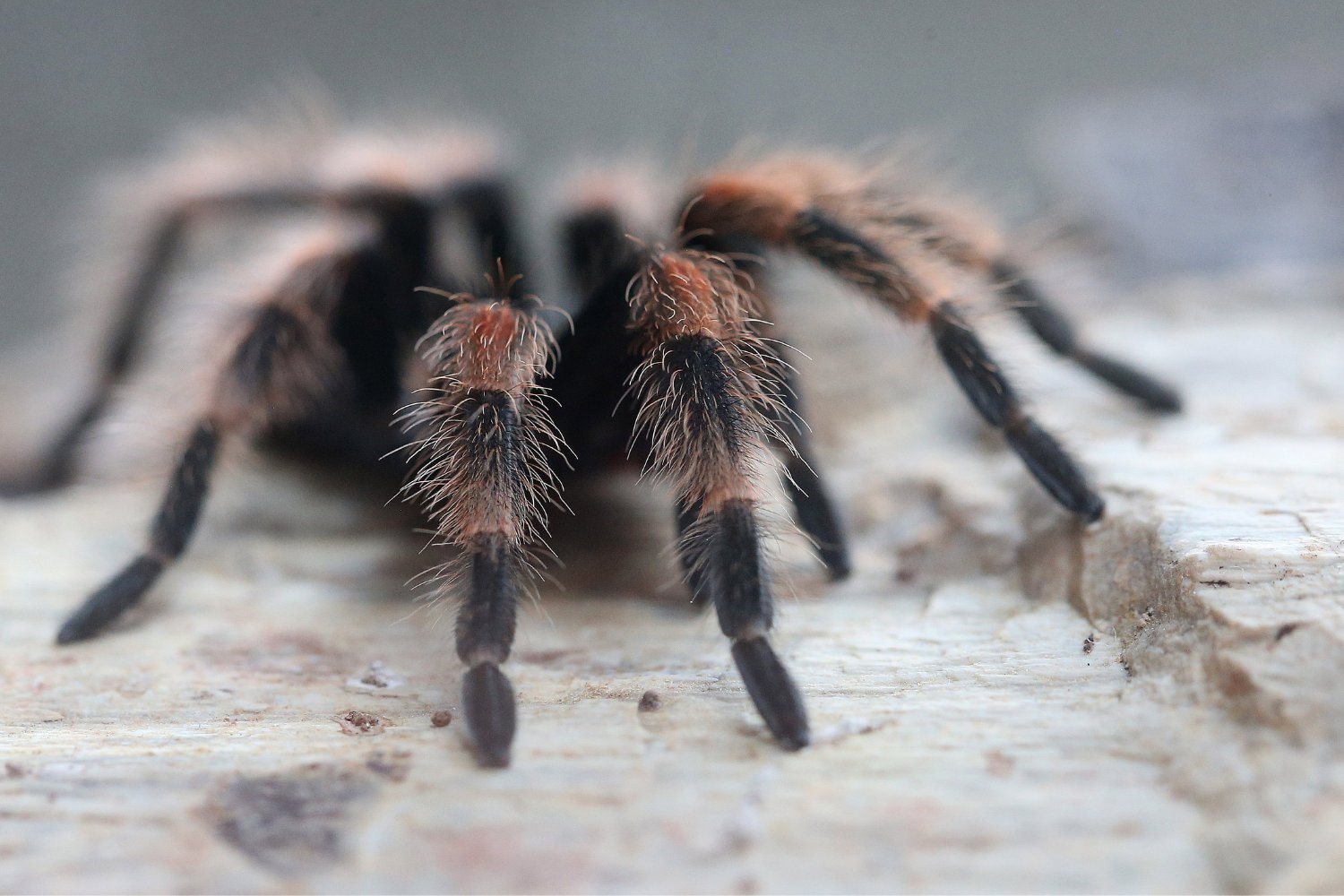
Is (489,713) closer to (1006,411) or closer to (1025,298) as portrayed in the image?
(1006,411)

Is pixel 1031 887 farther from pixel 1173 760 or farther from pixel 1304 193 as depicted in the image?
pixel 1304 193

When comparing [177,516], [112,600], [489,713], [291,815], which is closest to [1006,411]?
[489,713]

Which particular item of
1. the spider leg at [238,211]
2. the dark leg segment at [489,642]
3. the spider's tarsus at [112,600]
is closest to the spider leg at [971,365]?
the dark leg segment at [489,642]

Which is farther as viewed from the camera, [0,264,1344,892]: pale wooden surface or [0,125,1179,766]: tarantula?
[0,125,1179,766]: tarantula

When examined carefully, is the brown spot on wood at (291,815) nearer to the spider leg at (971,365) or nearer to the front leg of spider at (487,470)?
the front leg of spider at (487,470)

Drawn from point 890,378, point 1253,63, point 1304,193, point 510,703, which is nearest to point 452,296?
point 510,703

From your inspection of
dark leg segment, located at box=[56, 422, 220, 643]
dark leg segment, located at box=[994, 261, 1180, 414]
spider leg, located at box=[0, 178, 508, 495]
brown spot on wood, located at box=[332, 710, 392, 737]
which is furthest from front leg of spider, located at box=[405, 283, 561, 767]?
dark leg segment, located at box=[994, 261, 1180, 414]

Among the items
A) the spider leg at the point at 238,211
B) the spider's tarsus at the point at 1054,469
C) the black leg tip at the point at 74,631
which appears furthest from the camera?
the spider leg at the point at 238,211

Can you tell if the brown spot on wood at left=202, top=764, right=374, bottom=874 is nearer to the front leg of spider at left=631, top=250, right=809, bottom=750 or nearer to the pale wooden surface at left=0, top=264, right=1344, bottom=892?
the pale wooden surface at left=0, top=264, right=1344, bottom=892
